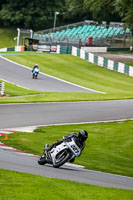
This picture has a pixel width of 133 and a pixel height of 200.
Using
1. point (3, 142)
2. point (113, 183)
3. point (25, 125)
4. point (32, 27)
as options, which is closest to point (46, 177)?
point (113, 183)

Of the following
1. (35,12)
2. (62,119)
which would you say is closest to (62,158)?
(62,119)

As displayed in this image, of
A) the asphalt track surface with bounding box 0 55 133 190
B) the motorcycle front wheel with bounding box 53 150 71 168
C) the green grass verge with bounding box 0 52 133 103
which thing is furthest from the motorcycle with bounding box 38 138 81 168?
the green grass verge with bounding box 0 52 133 103

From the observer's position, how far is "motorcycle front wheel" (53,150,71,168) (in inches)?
555

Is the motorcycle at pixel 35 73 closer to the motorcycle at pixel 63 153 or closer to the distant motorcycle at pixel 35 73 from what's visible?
the distant motorcycle at pixel 35 73

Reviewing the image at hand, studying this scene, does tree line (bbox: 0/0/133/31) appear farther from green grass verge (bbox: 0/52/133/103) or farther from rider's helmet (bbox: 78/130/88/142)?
rider's helmet (bbox: 78/130/88/142)

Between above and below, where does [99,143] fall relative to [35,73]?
above

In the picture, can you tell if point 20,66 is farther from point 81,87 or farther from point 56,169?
point 56,169

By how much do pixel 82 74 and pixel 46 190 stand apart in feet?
131

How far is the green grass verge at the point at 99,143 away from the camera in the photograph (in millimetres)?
16594

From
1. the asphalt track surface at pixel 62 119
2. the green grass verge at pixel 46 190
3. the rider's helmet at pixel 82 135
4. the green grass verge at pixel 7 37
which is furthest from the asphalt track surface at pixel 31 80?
the green grass verge at pixel 7 37

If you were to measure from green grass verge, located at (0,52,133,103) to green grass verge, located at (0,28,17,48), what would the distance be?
22.2m

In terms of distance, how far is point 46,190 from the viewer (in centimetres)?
1084

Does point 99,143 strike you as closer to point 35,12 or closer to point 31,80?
point 31,80

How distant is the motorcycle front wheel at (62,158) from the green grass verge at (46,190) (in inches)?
77.4
